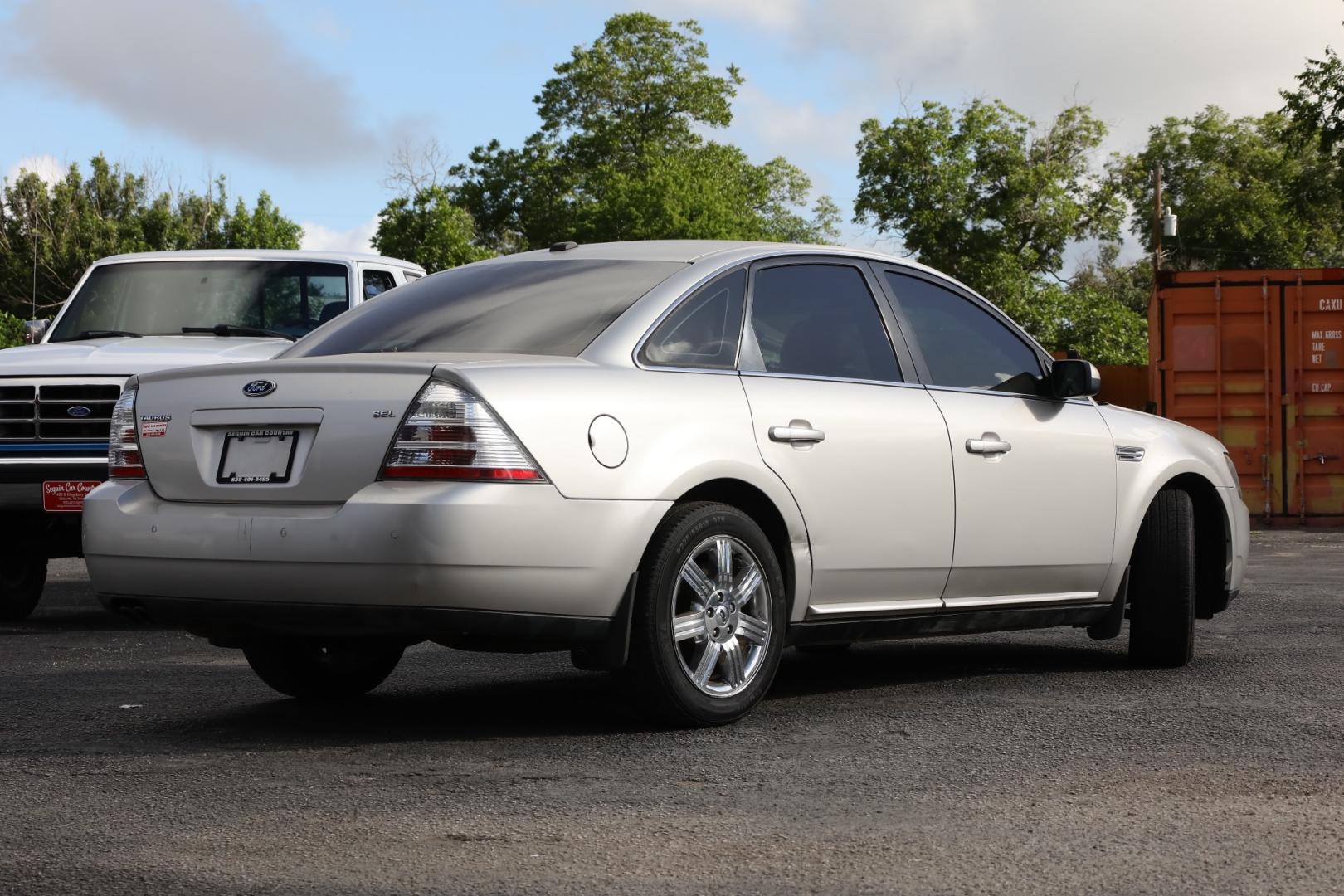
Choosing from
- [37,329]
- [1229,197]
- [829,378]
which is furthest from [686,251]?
[1229,197]

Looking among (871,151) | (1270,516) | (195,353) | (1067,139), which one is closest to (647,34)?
(871,151)

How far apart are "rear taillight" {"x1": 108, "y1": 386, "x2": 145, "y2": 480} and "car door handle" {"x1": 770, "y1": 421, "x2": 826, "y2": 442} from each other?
6.55 ft

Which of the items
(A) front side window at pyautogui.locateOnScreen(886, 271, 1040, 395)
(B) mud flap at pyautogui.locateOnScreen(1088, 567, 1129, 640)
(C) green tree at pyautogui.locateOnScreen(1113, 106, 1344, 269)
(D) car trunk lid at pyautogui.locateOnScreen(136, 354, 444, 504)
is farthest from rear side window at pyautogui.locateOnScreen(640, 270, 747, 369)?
(C) green tree at pyautogui.locateOnScreen(1113, 106, 1344, 269)

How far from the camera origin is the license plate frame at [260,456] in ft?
17.7

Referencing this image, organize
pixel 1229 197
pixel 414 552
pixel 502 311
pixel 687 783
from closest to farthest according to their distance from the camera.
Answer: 1. pixel 687 783
2. pixel 414 552
3. pixel 502 311
4. pixel 1229 197

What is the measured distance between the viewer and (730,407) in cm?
577

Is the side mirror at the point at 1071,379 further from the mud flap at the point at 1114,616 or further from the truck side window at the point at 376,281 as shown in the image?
the truck side window at the point at 376,281

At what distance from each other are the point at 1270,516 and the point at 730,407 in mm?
15168

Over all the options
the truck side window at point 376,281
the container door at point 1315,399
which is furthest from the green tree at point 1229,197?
the truck side window at point 376,281

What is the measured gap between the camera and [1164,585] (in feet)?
24.2

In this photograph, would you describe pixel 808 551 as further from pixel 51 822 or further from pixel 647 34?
pixel 647 34

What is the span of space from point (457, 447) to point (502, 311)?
977 millimetres

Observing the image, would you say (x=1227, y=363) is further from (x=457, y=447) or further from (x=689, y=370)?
(x=457, y=447)

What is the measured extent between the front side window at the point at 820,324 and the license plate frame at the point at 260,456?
5.37ft
